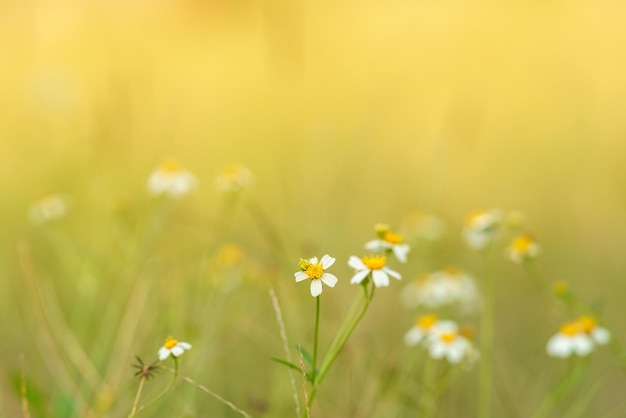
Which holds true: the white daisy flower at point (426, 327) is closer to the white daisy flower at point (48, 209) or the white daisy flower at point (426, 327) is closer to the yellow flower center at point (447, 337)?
the yellow flower center at point (447, 337)

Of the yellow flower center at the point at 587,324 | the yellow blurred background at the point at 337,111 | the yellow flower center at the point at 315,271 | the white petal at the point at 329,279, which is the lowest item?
the white petal at the point at 329,279

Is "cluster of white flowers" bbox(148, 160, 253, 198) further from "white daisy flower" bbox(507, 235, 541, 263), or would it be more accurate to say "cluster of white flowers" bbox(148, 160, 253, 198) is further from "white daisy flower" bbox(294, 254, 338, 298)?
"white daisy flower" bbox(294, 254, 338, 298)

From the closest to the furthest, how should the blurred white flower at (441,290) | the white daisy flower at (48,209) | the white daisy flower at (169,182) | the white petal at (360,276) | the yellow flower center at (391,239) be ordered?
1. the white petal at (360,276)
2. the yellow flower center at (391,239)
3. the blurred white flower at (441,290)
4. the white daisy flower at (169,182)
5. the white daisy flower at (48,209)

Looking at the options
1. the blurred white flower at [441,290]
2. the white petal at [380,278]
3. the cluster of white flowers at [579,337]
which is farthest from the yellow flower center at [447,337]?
the white petal at [380,278]

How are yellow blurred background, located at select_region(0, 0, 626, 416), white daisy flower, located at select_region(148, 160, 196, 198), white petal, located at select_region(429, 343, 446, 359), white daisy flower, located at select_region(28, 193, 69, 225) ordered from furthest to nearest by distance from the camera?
yellow blurred background, located at select_region(0, 0, 626, 416)
white daisy flower, located at select_region(28, 193, 69, 225)
white daisy flower, located at select_region(148, 160, 196, 198)
white petal, located at select_region(429, 343, 446, 359)

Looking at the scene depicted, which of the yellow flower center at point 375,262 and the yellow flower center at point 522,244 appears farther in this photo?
the yellow flower center at point 522,244

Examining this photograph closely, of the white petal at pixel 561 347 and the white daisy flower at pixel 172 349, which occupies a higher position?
the white petal at pixel 561 347

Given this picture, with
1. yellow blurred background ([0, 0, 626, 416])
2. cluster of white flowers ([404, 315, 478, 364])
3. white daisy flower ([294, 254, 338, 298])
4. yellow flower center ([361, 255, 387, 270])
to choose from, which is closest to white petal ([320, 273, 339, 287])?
white daisy flower ([294, 254, 338, 298])
